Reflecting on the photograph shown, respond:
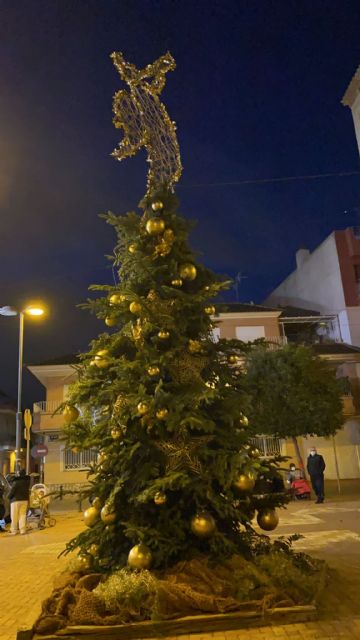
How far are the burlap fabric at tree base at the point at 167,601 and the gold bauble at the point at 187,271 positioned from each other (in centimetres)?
301

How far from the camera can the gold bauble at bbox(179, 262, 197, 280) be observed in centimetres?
564

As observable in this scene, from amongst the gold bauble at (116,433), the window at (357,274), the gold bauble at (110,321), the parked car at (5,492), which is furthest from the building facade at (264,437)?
the gold bauble at (116,433)

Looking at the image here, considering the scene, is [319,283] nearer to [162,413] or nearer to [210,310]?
[210,310]

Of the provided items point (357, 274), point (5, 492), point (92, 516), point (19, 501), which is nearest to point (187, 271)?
point (92, 516)

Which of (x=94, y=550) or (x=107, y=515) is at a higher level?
(x=107, y=515)

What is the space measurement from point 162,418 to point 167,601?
1.59 meters

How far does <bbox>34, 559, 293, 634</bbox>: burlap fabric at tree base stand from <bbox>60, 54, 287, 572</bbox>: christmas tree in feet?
0.97

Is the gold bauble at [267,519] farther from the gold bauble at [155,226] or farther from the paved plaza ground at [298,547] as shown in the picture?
the gold bauble at [155,226]

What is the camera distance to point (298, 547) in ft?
24.6

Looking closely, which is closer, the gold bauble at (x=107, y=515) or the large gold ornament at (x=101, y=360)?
the gold bauble at (x=107, y=515)

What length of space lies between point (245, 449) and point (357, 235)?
30.0 metres

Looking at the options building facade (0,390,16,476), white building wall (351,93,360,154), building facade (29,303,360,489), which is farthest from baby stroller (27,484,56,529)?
building facade (0,390,16,476)

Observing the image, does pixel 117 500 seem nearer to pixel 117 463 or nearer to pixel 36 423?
pixel 117 463

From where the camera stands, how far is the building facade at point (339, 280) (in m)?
31.6
